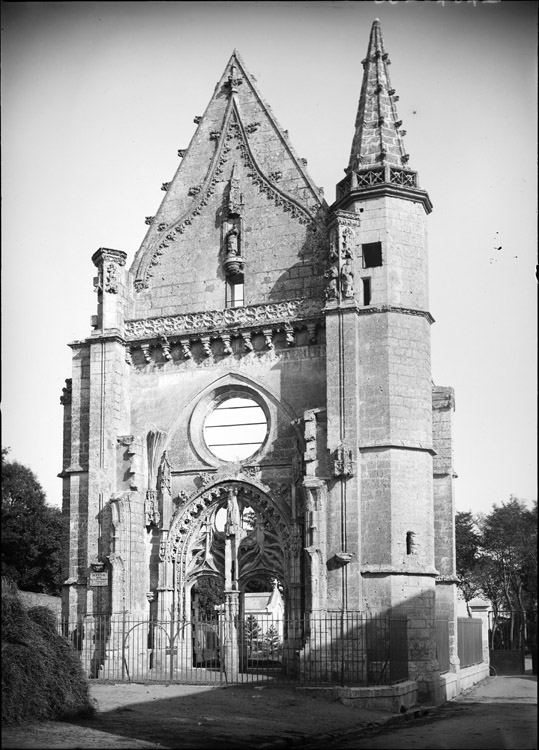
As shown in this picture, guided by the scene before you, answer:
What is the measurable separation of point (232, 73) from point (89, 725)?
1760 cm

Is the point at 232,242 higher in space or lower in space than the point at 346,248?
higher

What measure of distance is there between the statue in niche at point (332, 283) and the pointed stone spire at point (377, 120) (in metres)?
2.77

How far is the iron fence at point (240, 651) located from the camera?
22172mm

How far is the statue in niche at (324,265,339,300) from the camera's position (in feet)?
78.9

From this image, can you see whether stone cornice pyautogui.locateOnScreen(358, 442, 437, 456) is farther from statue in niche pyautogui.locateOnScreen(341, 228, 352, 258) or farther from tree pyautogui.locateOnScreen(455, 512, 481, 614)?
tree pyautogui.locateOnScreen(455, 512, 481, 614)

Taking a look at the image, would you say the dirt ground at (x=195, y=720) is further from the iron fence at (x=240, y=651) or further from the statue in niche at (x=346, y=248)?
the statue in niche at (x=346, y=248)

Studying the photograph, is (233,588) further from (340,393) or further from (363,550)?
(340,393)

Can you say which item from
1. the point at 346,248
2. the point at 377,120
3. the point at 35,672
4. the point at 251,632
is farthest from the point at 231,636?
the point at 377,120

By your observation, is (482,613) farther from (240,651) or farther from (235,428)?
(235,428)

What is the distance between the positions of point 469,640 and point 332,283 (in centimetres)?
1281

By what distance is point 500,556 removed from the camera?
46.2 metres

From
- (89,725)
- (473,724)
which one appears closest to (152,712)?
(89,725)

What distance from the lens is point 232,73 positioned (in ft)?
92.4

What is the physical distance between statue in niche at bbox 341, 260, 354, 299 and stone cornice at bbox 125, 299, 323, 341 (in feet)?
2.59
